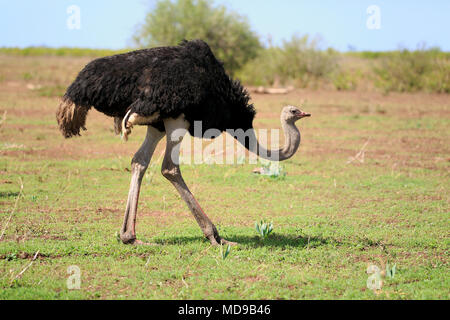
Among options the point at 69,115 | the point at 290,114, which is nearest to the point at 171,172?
the point at 69,115

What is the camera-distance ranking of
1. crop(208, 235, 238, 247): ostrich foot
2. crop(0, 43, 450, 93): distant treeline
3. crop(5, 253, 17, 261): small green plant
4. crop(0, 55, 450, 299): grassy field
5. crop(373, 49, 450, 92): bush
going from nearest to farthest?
crop(0, 55, 450, 299): grassy field → crop(5, 253, 17, 261): small green plant → crop(208, 235, 238, 247): ostrich foot → crop(373, 49, 450, 92): bush → crop(0, 43, 450, 93): distant treeline

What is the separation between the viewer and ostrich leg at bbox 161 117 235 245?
5062 mm

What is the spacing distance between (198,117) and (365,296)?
200 centimetres

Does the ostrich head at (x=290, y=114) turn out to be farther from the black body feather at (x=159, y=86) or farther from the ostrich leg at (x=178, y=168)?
the ostrich leg at (x=178, y=168)

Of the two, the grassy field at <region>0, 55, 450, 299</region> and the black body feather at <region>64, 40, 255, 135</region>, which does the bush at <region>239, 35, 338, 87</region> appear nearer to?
the grassy field at <region>0, 55, 450, 299</region>

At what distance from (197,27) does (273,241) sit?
19990mm

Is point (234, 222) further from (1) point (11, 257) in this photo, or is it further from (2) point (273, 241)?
(1) point (11, 257)

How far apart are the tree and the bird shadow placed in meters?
19.3

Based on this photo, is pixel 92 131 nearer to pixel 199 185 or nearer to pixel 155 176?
pixel 155 176

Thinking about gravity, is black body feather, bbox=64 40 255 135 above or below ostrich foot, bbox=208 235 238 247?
above

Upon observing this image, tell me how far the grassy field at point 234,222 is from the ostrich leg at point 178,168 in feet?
0.58

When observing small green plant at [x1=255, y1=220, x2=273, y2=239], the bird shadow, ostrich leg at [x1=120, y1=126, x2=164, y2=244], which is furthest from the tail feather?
small green plant at [x1=255, y1=220, x2=273, y2=239]

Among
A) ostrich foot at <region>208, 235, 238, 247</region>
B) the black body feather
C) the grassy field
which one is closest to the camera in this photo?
the grassy field

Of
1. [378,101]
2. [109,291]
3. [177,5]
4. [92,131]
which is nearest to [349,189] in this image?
[109,291]
